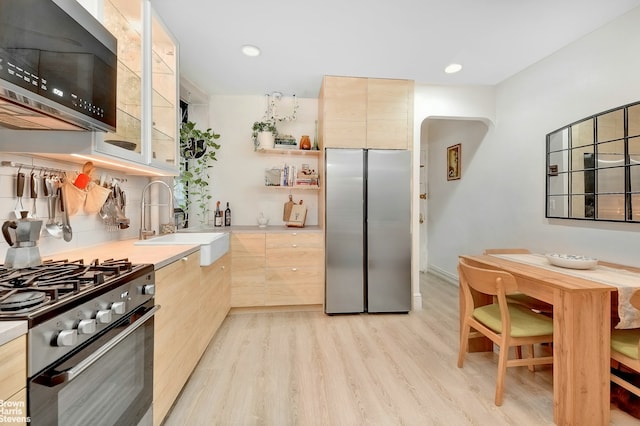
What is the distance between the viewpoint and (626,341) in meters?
1.54

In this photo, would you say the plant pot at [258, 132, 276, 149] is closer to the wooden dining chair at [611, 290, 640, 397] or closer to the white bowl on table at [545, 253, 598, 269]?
the white bowl on table at [545, 253, 598, 269]

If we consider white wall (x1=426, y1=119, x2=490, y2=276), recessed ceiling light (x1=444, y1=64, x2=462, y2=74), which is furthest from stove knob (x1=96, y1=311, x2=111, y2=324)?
white wall (x1=426, y1=119, x2=490, y2=276)

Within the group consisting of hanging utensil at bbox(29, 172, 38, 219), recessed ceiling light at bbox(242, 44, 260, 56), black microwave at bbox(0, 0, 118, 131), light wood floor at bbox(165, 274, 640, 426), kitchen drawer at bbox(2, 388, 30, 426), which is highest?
recessed ceiling light at bbox(242, 44, 260, 56)

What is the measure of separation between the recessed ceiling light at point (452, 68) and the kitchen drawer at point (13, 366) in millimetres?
3351

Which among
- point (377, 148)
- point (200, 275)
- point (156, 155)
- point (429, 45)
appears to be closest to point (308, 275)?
point (200, 275)

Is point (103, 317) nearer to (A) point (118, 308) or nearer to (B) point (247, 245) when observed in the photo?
(A) point (118, 308)

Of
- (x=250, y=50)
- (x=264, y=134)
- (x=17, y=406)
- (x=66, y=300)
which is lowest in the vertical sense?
(x=17, y=406)

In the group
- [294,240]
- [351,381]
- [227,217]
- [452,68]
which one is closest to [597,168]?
[452,68]

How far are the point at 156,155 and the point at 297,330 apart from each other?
186 cm

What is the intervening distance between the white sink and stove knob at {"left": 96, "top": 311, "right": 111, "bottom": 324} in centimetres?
99

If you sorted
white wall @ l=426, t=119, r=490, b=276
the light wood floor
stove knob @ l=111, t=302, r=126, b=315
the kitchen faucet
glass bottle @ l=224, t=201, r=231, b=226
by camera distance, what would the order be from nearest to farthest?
stove knob @ l=111, t=302, r=126, b=315 → the light wood floor → the kitchen faucet → glass bottle @ l=224, t=201, r=231, b=226 → white wall @ l=426, t=119, r=490, b=276

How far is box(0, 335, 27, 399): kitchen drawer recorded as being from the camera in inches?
25.7

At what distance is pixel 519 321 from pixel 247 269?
230cm

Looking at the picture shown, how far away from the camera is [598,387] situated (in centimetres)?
148
